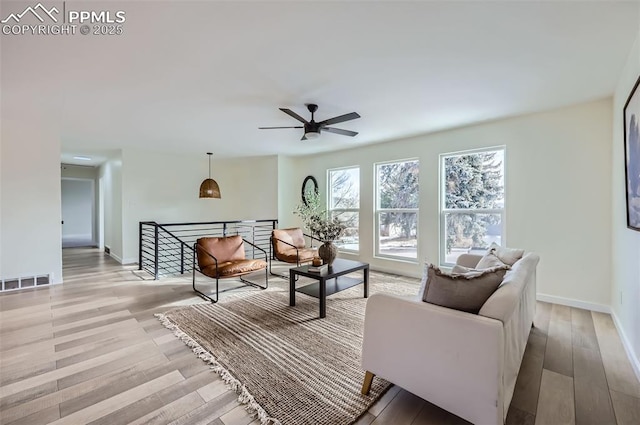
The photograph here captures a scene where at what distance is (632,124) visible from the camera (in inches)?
86.7

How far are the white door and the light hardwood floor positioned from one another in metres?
8.86

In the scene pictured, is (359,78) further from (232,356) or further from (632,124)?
(232,356)

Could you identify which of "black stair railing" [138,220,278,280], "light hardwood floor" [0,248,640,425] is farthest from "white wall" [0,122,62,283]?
"black stair railing" [138,220,278,280]

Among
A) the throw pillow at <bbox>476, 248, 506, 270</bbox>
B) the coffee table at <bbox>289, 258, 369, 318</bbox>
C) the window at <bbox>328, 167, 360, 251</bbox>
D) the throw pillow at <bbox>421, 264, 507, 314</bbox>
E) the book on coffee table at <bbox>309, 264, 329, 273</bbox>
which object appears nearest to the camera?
the throw pillow at <bbox>421, 264, 507, 314</bbox>

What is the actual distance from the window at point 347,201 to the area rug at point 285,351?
211cm

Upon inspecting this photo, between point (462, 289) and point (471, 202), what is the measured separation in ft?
10.1

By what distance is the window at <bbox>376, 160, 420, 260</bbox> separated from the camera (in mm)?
4941

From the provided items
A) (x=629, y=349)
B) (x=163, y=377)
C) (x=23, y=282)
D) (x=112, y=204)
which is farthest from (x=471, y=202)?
(x=112, y=204)

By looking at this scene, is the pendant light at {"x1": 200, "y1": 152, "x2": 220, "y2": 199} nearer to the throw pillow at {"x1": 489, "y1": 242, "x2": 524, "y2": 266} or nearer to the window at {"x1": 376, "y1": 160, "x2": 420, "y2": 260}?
the window at {"x1": 376, "y1": 160, "x2": 420, "y2": 260}

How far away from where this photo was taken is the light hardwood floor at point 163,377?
65.1 inches

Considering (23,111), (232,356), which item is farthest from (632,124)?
(23,111)

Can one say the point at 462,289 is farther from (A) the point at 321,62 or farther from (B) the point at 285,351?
(A) the point at 321,62

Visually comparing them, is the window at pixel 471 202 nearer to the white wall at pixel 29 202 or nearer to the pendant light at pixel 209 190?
the pendant light at pixel 209 190

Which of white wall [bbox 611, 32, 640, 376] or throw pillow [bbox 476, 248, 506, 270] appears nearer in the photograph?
white wall [bbox 611, 32, 640, 376]
